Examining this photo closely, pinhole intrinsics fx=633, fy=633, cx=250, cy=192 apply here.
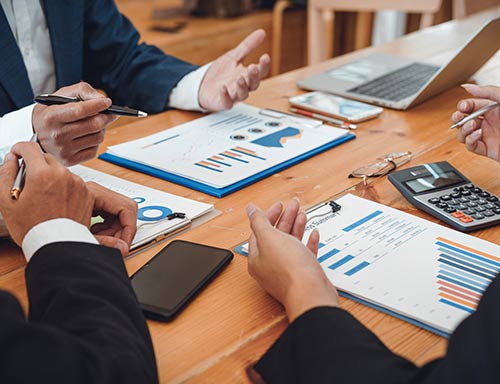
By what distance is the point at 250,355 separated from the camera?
2.18ft

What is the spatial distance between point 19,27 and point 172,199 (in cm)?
68

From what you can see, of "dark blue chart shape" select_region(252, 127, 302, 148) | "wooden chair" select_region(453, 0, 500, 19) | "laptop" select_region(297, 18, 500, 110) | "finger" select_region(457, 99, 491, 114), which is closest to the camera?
"finger" select_region(457, 99, 491, 114)

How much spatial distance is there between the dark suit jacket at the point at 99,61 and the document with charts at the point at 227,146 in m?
0.23

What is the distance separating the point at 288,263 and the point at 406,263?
18 cm

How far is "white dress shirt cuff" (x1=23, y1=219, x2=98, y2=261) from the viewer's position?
27.1 inches

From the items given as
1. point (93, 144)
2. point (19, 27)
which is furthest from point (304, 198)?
point (19, 27)

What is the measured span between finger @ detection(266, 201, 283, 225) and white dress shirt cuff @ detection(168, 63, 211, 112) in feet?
2.15

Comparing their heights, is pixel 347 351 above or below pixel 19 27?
below

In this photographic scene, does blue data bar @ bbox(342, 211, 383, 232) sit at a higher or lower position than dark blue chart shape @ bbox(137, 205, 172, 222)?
higher

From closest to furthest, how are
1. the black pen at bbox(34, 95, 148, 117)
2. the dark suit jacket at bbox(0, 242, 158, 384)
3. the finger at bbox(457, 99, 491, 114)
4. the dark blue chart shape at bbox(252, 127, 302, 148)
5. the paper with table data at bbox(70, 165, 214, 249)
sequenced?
the dark suit jacket at bbox(0, 242, 158, 384) → the paper with table data at bbox(70, 165, 214, 249) → the black pen at bbox(34, 95, 148, 117) → the finger at bbox(457, 99, 491, 114) → the dark blue chart shape at bbox(252, 127, 302, 148)

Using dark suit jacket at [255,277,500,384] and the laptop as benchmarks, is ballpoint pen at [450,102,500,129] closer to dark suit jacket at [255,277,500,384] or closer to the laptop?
the laptop

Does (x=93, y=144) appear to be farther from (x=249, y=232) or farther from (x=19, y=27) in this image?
(x=19, y=27)

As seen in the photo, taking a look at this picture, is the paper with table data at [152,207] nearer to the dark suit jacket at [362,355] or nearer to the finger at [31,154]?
the finger at [31,154]

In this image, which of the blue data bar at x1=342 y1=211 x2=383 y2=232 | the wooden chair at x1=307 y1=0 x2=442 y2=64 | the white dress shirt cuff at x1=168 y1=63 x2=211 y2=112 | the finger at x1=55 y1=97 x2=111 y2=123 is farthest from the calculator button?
the wooden chair at x1=307 y1=0 x2=442 y2=64
